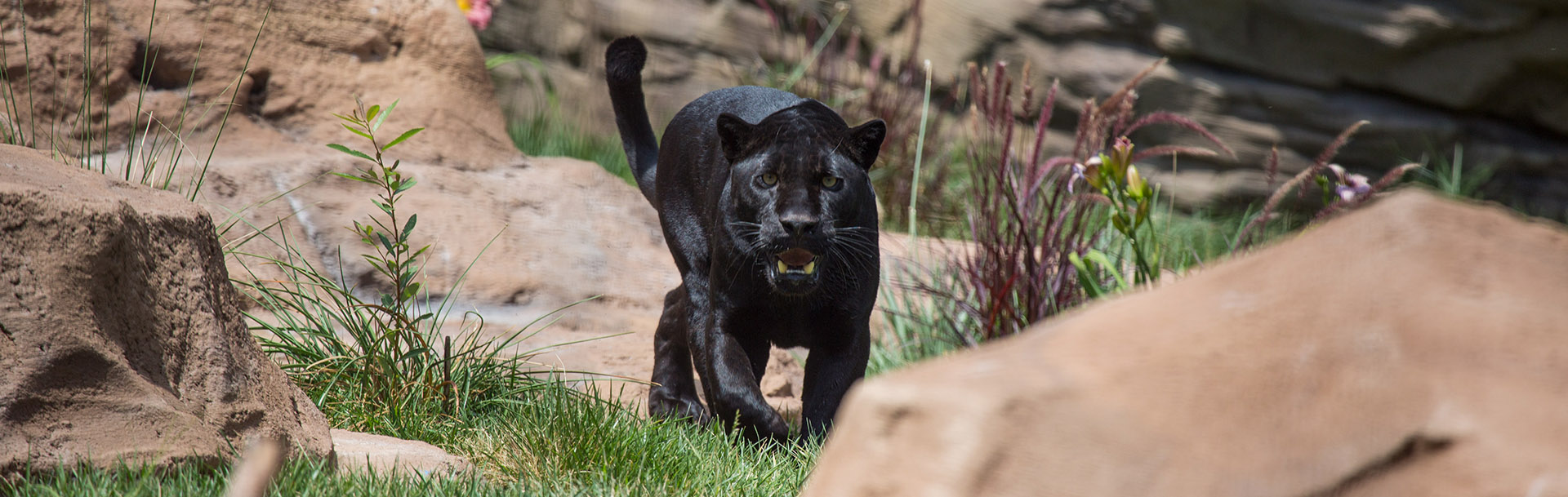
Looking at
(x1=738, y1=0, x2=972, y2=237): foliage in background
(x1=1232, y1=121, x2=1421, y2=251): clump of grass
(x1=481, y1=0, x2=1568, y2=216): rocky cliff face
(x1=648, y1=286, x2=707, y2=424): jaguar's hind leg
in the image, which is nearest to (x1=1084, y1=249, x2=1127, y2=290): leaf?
(x1=1232, y1=121, x2=1421, y2=251): clump of grass

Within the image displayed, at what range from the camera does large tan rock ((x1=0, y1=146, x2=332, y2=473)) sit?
7.70 feet

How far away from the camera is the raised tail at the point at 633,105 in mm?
4387

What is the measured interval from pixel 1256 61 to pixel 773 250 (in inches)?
243

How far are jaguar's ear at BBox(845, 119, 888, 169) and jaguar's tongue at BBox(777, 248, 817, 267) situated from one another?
16.2 inches

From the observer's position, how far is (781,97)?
174 inches

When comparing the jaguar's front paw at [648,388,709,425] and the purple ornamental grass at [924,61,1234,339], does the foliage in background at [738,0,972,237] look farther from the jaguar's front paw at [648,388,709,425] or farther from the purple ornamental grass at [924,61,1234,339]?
the jaguar's front paw at [648,388,709,425]

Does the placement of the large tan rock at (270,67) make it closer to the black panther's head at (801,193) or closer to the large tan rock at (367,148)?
the large tan rock at (367,148)

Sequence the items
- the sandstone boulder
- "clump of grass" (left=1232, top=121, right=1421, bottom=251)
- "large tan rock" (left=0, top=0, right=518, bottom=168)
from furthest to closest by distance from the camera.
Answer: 1. "large tan rock" (left=0, top=0, right=518, bottom=168)
2. "clump of grass" (left=1232, top=121, right=1421, bottom=251)
3. the sandstone boulder

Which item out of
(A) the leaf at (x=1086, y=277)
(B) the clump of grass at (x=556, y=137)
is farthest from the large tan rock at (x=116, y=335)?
(B) the clump of grass at (x=556, y=137)

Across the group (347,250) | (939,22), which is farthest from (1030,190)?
(939,22)

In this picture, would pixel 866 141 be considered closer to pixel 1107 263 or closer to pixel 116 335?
pixel 1107 263

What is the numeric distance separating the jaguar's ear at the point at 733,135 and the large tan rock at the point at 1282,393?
214 cm

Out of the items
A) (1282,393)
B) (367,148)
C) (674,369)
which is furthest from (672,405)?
(1282,393)

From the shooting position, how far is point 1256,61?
334 inches
